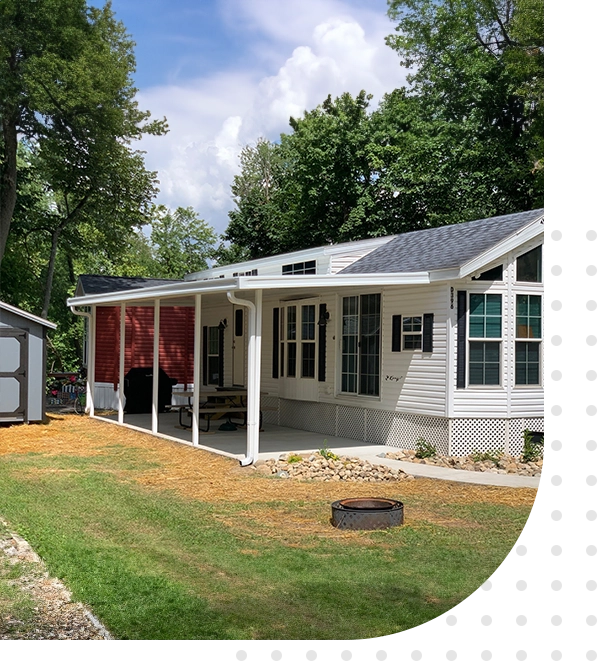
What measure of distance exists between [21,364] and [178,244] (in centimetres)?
330

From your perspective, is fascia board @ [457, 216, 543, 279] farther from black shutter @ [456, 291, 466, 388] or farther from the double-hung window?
the double-hung window

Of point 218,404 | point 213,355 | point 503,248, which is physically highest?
point 503,248

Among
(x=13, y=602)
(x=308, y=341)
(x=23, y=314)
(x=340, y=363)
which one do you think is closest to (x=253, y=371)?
(x=340, y=363)

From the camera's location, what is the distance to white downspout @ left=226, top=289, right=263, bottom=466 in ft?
30.0

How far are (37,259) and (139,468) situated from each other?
12.1 meters

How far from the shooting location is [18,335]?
1277 cm

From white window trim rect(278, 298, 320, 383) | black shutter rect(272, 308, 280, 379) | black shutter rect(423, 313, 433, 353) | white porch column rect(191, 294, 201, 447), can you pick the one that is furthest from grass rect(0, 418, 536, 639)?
black shutter rect(272, 308, 280, 379)

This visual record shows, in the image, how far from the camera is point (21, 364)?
1282 centimetres

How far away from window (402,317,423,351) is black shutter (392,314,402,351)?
0.07 meters

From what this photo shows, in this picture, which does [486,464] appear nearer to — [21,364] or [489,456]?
[489,456]

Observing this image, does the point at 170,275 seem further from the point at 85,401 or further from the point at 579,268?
the point at 579,268

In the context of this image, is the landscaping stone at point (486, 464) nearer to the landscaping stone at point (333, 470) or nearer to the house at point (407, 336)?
the house at point (407, 336)

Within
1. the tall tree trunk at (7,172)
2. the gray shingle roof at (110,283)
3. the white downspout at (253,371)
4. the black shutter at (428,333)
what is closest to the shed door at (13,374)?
the tall tree trunk at (7,172)

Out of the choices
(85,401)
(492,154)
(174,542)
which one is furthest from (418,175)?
(85,401)
